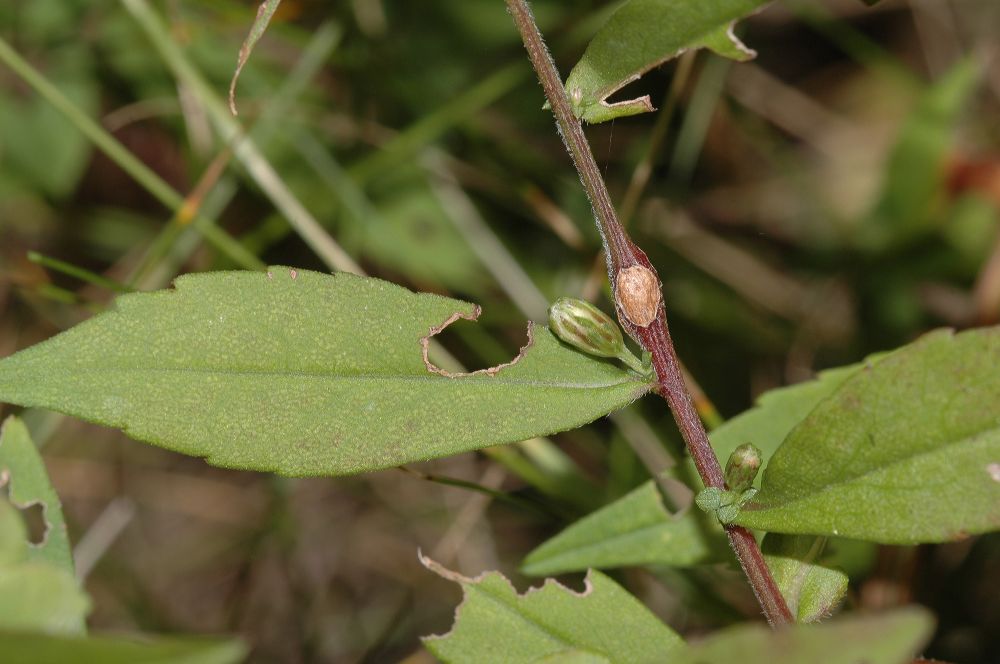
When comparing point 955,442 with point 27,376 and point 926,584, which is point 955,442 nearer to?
point 27,376

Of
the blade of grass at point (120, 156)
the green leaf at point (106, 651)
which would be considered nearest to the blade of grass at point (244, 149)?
the blade of grass at point (120, 156)

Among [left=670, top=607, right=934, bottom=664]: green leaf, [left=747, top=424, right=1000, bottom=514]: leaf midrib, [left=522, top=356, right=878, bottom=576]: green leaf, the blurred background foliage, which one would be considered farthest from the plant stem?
the blurred background foliage

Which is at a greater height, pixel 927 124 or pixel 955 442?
pixel 927 124

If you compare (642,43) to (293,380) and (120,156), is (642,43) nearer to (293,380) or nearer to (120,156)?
(293,380)

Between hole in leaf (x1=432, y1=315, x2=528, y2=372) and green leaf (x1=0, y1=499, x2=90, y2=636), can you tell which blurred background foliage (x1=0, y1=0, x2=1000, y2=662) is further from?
green leaf (x1=0, y1=499, x2=90, y2=636)

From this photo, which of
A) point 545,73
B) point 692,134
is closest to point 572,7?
point 692,134

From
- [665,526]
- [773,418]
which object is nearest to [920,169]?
[773,418]

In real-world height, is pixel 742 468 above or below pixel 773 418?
below
